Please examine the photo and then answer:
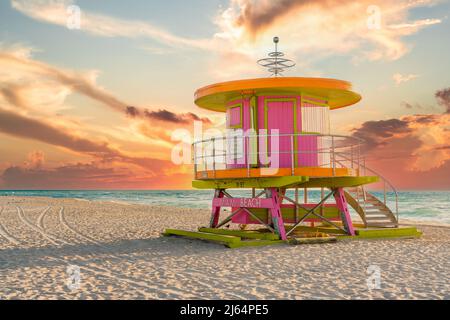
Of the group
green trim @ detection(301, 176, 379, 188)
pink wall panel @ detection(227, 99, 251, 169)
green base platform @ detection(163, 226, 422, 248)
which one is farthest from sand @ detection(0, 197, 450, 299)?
pink wall panel @ detection(227, 99, 251, 169)

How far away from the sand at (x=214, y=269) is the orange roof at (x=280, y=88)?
4499 mm

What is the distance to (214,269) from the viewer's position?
Result: 10164 millimetres

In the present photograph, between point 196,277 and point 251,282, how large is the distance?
45.9 inches

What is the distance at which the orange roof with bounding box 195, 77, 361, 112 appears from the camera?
13.7 meters

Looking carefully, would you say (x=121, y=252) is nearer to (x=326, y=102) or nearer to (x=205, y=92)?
(x=205, y=92)

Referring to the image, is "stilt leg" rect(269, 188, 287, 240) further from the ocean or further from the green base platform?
the ocean

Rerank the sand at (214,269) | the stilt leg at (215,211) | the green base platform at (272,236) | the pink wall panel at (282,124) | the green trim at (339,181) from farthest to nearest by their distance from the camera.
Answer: the stilt leg at (215,211), the green trim at (339,181), the pink wall panel at (282,124), the green base platform at (272,236), the sand at (214,269)

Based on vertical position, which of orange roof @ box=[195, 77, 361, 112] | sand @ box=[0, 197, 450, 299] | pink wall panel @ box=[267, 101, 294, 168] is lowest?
sand @ box=[0, 197, 450, 299]

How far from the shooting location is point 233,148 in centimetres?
1463

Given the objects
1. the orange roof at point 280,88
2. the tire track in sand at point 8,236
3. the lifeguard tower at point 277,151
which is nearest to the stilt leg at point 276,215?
the lifeguard tower at point 277,151

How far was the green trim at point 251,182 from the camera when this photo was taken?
527 inches

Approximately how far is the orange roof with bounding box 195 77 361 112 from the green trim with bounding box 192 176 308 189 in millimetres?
2559

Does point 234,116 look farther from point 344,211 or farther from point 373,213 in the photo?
point 373,213

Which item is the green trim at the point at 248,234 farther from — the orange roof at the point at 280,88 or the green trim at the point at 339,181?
the orange roof at the point at 280,88
